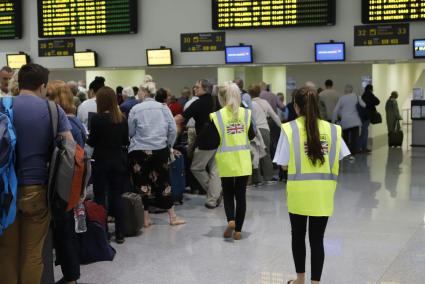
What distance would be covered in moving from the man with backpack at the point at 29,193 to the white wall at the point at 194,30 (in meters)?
8.58

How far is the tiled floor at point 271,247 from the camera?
526 centimetres

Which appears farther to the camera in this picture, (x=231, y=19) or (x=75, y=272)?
(x=231, y=19)

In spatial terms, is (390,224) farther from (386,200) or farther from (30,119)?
(30,119)

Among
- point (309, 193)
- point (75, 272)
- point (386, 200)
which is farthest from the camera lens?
point (386, 200)

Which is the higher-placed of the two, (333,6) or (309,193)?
(333,6)

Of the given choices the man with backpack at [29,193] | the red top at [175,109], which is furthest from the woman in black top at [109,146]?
the red top at [175,109]

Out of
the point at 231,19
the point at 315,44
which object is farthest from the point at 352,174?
the point at 231,19

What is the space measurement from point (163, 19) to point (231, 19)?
1556mm

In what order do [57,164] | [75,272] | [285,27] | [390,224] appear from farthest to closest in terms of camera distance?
[285,27] < [390,224] < [75,272] < [57,164]

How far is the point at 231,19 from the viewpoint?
12336 mm

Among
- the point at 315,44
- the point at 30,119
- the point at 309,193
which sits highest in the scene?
the point at 315,44

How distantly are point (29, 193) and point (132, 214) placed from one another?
8.90 feet

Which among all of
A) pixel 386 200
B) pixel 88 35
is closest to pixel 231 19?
pixel 88 35

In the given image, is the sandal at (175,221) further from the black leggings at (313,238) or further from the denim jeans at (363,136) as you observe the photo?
the denim jeans at (363,136)
